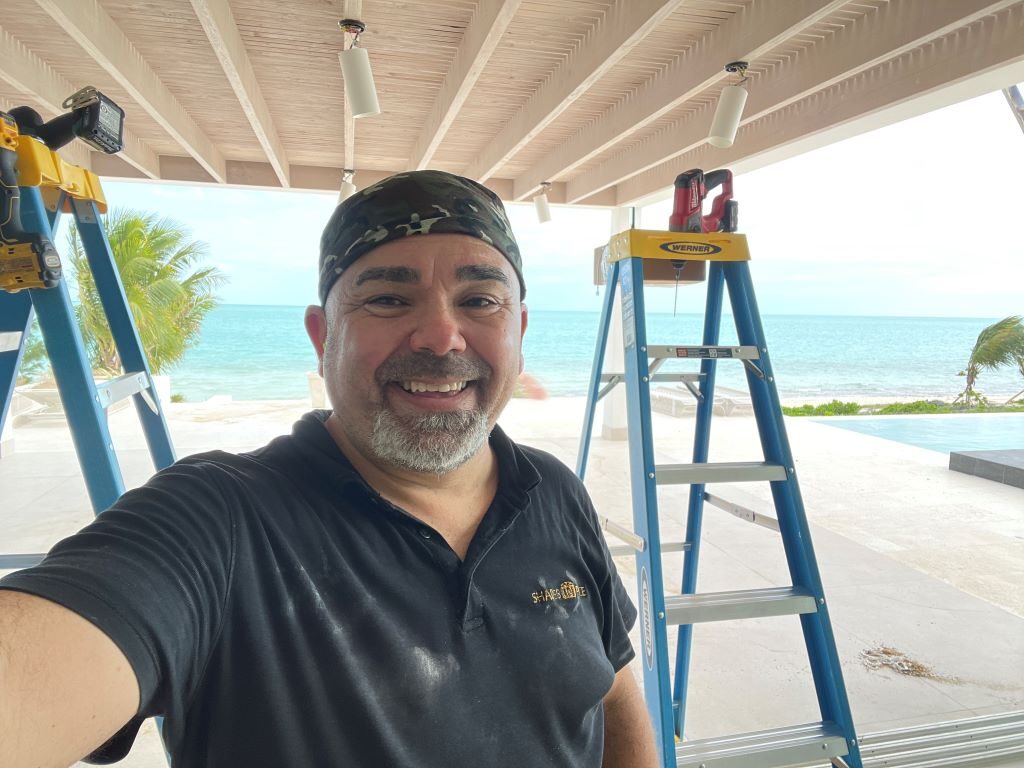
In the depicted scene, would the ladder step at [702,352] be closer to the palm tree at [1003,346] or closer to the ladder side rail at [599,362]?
the ladder side rail at [599,362]

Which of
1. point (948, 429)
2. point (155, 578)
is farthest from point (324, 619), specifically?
point (948, 429)

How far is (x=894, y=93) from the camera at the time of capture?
9.01 ft

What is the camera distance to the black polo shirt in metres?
0.62

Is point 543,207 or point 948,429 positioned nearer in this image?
point 543,207

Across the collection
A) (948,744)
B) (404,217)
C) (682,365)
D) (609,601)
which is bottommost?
(682,365)

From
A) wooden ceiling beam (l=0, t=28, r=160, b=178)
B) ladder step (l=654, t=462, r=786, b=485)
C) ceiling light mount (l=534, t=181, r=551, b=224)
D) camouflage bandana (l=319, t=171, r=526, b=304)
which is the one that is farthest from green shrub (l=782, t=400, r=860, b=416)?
camouflage bandana (l=319, t=171, r=526, b=304)

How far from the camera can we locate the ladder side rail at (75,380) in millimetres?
1188

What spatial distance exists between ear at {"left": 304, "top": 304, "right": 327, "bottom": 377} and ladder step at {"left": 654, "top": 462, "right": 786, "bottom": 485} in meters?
0.95

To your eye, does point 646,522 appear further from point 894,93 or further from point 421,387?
point 894,93

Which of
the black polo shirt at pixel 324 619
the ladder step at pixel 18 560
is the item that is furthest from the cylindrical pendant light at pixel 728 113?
the ladder step at pixel 18 560

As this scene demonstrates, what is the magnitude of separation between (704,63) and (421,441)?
8.87 feet

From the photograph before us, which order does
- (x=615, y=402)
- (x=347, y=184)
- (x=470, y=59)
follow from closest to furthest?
(x=470, y=59) < (x=347, y=184) < (x=615, y=402)

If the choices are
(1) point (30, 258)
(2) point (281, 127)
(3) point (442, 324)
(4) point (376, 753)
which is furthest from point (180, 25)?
(4) point (376, 753)

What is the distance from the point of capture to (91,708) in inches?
21.9
